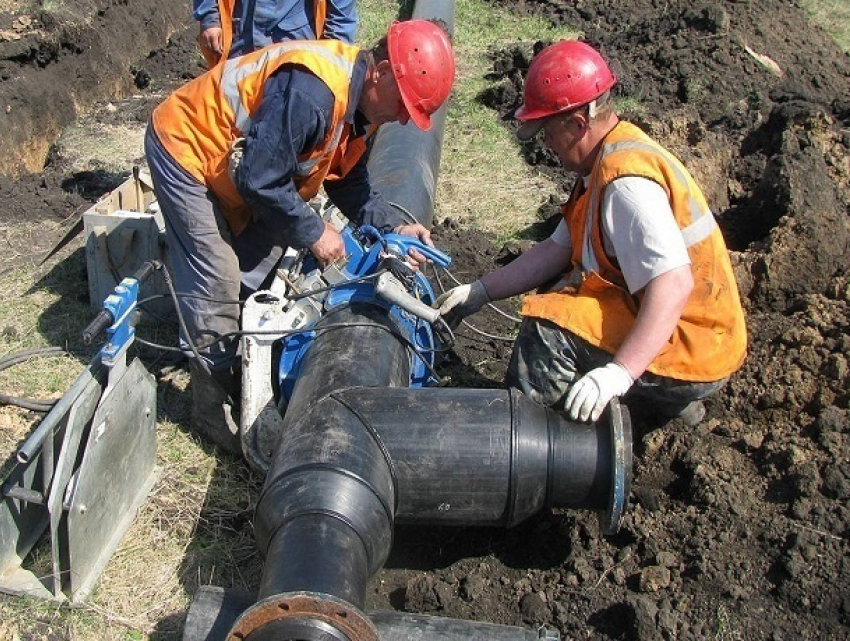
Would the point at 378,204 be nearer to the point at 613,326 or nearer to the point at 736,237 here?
the point at 613,326

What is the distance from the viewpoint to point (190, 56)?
8211 mm

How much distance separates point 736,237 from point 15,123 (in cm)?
465

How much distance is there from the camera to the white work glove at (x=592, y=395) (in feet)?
10.5

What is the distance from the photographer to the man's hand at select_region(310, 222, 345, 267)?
376cm

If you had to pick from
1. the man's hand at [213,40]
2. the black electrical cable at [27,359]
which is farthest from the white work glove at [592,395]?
the man's hand at [213,40]

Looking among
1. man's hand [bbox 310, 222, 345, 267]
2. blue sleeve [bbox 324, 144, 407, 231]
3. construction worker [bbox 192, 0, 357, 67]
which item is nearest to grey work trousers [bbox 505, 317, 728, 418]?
man's hand [bbox 310, 222, 345, 267]

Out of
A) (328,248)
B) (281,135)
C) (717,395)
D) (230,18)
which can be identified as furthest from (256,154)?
(717,395)

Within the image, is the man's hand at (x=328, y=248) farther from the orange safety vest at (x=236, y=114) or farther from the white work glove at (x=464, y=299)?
Result: the white work glove at (x=464, y=299)

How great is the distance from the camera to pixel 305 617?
243 cm

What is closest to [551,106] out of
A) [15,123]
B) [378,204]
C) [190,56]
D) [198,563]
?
[378,204]

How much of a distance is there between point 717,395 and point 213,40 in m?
3.29

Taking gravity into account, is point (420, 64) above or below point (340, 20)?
above

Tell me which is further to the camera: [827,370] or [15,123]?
[15,123]

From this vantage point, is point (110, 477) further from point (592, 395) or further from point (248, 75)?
point (592, 395)
